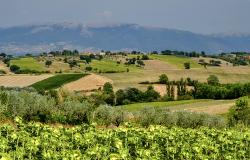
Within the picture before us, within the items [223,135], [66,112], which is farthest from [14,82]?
[223,135]

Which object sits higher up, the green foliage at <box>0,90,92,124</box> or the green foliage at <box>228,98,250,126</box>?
the green foliage at <box>0,90,92,124</box>

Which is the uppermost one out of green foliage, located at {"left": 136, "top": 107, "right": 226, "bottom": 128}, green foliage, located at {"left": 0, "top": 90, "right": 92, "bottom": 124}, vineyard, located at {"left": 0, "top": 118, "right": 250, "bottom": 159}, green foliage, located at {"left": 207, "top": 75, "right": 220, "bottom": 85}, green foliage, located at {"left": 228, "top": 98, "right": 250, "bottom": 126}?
vineyard, located at {"left": 0, "top": 118, "right": 250, "bottom": 159}

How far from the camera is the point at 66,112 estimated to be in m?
68.0

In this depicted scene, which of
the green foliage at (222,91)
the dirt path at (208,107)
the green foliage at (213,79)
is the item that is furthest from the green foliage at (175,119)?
the green foliage at (213,79)

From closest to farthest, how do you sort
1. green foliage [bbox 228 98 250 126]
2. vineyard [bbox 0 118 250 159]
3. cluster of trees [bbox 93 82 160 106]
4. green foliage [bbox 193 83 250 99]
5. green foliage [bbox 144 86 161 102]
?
vineyard [bbox 0 118 250 159]
green foliage [bbox 228 98 250 126]
cluster of trees [bbox 93 82 160 106]
green foliage [bbox 193 83 250 99]
green foliage [bbox 144 86 161 102]

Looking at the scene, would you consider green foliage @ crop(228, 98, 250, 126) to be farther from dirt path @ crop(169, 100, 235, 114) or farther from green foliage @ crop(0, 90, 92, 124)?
green foliage @ crop(0, 90, 92, 124)

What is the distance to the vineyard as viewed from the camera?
87.4ft

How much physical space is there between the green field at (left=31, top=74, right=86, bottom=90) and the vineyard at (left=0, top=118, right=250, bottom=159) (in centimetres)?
12834

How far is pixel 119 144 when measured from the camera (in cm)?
2723

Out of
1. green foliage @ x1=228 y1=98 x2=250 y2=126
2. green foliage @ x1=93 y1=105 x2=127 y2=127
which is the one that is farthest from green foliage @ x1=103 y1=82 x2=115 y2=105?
green foliage @ x1=93 y1=105 x2=127 y2=127

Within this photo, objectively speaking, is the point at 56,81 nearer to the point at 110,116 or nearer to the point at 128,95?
the point at 128,95

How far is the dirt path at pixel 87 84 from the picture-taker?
164 meters

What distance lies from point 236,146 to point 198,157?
6.18 metres

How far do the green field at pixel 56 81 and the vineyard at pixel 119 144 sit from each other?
421 feet
